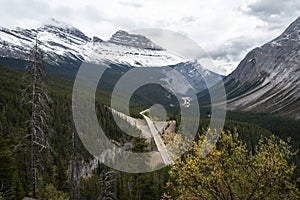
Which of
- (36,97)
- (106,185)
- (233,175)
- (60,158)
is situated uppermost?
(36,97)

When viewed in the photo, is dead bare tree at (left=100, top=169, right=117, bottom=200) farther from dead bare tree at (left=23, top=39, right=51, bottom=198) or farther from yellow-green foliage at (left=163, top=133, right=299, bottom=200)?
yellow-green foliage at (left=163, top=133, right=299, bottom=200)

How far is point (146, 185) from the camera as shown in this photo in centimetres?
5044

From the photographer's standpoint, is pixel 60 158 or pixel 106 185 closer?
pixel 106 185

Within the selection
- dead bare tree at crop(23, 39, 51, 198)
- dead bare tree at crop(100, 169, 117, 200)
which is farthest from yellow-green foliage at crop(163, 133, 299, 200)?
dead bare tree at crop(100, 169, 117, 200)

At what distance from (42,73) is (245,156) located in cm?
1368

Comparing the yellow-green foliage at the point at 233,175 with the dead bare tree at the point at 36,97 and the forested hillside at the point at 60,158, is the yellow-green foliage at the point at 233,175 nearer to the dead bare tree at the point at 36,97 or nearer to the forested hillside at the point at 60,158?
the forested hillside at the point at 60,158

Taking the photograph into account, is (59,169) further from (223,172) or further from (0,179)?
(223,172)

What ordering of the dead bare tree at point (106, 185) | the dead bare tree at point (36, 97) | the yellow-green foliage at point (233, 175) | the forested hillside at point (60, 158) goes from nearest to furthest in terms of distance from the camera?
the yellow-green foliage at point (233, 175), the dead bare tree at point (36, 97), the forested hillside at point (60, 158), the dead bare tree at point (106, 185)

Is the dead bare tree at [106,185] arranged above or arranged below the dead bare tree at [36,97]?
below

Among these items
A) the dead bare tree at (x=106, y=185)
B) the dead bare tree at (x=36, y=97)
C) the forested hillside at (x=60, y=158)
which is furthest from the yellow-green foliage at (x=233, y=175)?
the dead bare tree at (x=106, y=185)

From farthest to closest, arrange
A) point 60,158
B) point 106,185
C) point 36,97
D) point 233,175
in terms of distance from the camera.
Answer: point 60,158, point 106,185, point 36,97, point 233,175

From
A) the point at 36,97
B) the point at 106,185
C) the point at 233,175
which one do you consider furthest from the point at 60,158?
the point at 233,175

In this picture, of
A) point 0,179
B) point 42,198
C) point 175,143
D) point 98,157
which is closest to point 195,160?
point 175,143

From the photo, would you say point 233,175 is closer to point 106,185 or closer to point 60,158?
point 106,185
